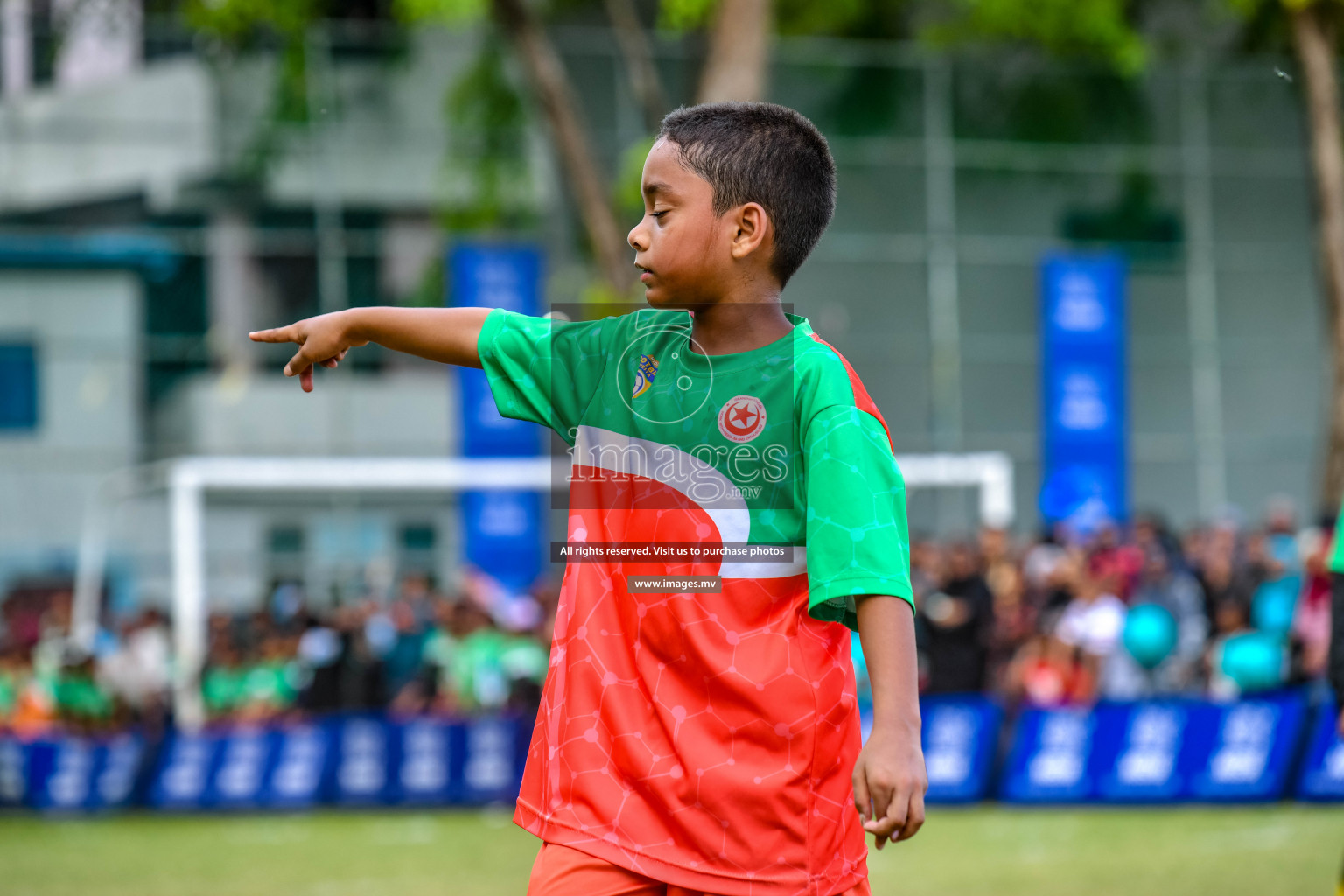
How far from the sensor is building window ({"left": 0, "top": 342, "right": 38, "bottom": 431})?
21.8m

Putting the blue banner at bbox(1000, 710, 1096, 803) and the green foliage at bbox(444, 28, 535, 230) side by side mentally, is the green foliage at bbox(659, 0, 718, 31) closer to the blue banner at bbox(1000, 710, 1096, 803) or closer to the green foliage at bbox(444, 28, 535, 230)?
the blue banner at bbox(1000, 710, 1096, 803)

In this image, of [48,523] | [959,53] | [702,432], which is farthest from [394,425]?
[702,432]

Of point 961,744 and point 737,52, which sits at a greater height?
point 737,52

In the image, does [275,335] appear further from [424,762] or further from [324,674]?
[324,674]

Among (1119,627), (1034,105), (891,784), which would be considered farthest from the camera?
(1034,105)

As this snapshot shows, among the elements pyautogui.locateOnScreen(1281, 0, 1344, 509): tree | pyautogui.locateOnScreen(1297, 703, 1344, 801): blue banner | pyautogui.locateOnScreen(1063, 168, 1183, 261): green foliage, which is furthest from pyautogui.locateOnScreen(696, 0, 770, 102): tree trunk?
pyautogui.locateOnScreen(1063, 168, 1183, 261): green foliage

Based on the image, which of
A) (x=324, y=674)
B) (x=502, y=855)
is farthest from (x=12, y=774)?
(x=502, y=855)

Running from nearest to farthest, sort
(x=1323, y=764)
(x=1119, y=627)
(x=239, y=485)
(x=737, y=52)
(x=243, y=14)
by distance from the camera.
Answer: (x=1323, y=764), (x=1119, y=627), (x=737, y=52), (x=243, y=14), (x=239, y=485)

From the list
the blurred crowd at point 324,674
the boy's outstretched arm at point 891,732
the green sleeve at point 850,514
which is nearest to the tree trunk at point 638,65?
the blurred crowd at point 324,674

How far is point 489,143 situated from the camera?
22.8 meters

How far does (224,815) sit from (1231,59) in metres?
19.5

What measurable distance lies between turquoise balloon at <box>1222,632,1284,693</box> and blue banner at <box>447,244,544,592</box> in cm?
948

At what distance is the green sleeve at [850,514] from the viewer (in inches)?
98.6

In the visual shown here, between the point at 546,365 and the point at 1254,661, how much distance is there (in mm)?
10060
